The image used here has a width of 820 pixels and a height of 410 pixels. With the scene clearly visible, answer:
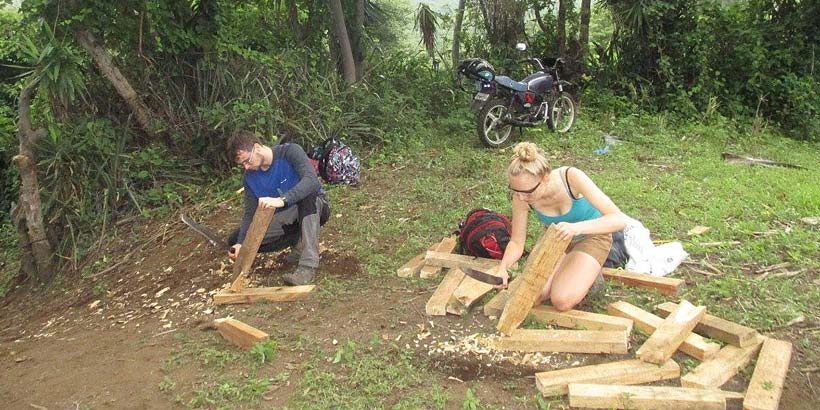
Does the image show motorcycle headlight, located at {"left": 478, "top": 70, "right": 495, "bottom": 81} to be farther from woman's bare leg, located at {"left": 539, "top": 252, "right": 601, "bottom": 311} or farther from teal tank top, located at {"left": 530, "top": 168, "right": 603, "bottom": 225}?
woman's bare leg, located at {"left": 539, "top": 252, "right": 601, "bottom": 311}

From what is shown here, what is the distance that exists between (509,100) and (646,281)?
487cm

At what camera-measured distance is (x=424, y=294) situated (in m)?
4.16

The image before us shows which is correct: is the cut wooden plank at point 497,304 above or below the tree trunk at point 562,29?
below

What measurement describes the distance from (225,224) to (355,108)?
308 centimetres

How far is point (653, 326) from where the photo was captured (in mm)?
3367

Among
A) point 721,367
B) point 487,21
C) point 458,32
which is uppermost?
point 487,21

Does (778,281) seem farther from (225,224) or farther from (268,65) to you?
(268,65)

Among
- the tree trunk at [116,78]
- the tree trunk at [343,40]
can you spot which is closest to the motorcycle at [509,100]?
the tree trunk at [343,40]

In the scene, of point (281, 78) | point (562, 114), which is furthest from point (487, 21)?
point (281, 78)

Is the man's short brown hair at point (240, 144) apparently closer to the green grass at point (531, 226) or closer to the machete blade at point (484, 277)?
the green grass at point (531, 226)

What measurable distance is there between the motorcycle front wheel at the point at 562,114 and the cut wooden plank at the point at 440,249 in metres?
4.51

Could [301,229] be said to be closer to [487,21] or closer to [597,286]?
[597,286]

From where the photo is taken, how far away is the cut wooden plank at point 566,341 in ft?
10.5

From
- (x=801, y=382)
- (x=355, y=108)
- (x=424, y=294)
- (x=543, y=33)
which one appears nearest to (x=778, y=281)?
(x=801, y=382)
